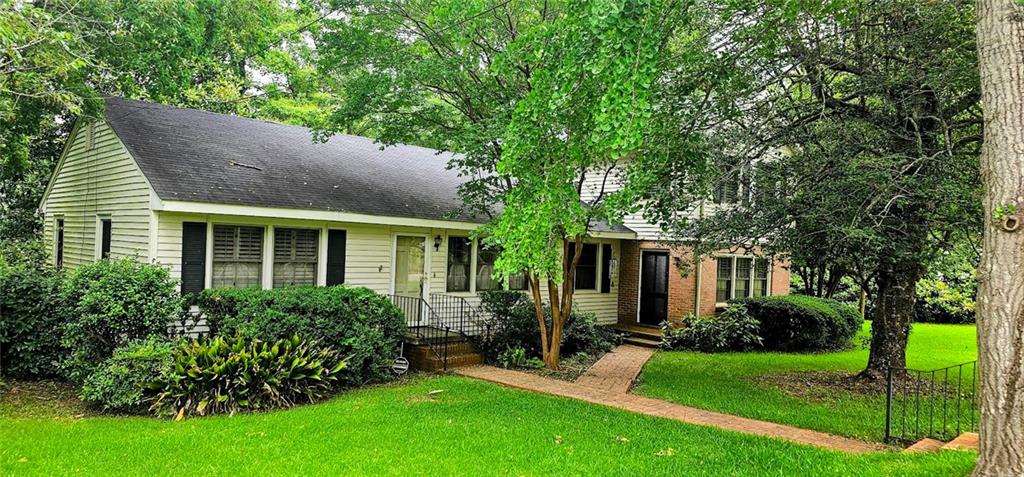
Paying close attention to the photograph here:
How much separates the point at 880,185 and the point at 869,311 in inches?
702

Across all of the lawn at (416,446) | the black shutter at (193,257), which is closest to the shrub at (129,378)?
the lawn at (416,446)

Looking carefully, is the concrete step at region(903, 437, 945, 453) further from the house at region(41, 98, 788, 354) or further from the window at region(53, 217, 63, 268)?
the window at region(53, 217, 63, 268)

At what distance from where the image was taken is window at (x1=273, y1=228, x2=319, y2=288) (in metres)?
10.1

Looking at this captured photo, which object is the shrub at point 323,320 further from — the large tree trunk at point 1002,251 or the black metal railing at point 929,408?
the large tree trunk at point 1002,251

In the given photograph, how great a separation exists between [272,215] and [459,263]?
4.18m

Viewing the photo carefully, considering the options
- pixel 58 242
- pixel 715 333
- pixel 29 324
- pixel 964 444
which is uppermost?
pixel 58 242

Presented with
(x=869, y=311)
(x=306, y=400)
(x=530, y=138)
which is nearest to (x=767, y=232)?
(x=530, y=138)

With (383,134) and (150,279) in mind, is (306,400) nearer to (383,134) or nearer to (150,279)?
(150,279)

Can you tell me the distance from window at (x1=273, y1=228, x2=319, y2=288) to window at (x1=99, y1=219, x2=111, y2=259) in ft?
11.0

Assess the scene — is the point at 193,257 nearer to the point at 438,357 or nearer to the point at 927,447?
the point at 438,357

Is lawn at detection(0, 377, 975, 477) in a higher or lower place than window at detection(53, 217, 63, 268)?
lower

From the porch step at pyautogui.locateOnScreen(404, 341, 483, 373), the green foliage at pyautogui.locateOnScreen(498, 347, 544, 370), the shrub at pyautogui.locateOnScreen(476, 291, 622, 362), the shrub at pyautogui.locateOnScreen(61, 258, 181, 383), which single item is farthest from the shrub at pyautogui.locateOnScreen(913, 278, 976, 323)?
the shrub at pyautogui.locateOnScreen(61, 258, 181, 383)

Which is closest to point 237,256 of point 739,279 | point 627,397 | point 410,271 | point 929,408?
point 410,271

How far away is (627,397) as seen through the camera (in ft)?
28.0
